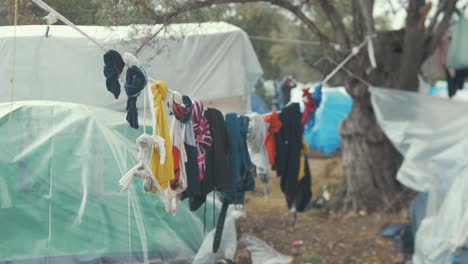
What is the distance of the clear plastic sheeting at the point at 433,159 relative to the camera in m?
4.36

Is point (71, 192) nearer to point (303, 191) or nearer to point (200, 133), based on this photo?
point (200, 133)

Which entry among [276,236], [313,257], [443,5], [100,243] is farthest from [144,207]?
[443,5]

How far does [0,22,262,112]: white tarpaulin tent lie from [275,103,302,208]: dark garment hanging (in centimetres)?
87

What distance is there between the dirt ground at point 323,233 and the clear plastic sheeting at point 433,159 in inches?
29.0

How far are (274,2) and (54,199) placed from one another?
2.98 meters

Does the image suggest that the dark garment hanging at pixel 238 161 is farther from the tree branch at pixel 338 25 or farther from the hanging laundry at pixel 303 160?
the tree branch at pixel 338 25

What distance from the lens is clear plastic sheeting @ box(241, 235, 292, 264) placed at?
4.75 meters

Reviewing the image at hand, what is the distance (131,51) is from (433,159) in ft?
10.1

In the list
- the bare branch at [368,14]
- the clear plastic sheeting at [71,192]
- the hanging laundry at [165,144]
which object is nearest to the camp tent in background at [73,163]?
the clear plastic sheeting at [71,192]

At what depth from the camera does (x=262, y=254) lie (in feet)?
15.9

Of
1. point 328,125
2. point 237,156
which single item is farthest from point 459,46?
point 328,125

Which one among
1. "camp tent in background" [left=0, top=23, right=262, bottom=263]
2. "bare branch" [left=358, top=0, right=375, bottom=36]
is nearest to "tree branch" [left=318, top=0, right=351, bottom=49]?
"bare branch" [left=358, top=0, right=375, bottom=36]

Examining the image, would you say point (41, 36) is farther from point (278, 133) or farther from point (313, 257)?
point (313, 257)

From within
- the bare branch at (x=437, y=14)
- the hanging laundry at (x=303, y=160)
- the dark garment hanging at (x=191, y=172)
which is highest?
the bare branch at (x=437, y=14)
